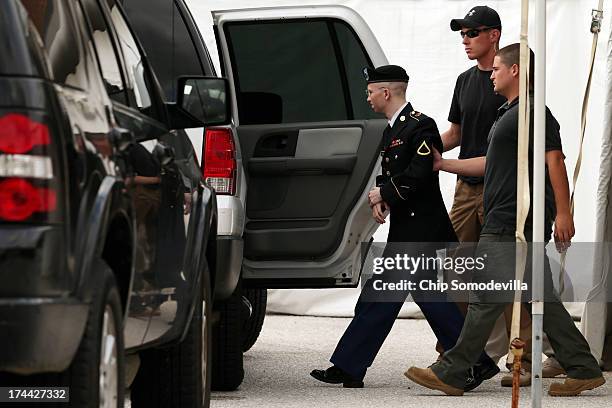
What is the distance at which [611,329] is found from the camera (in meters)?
10.2

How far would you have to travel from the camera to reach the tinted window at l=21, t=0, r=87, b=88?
420 cm

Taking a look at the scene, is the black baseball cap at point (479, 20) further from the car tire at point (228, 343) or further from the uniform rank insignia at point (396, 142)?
the car tire at point (228, 343)

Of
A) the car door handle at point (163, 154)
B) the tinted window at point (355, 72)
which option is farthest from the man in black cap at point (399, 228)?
the tinted window at point (355, 72)

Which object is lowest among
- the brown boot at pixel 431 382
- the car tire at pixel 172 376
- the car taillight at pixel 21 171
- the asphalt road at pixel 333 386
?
the asphalt road at pixel 333 386

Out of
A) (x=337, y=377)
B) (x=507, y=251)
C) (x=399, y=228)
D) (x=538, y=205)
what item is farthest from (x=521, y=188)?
(x=337, y=377)

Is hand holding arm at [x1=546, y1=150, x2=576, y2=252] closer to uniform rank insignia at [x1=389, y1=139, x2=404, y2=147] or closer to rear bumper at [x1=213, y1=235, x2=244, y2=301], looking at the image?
uniform rank insignia at [x1=389, y1=139, x2=404, y2=147]

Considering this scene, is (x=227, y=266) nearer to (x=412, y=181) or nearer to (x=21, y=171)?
(x=412, y=181)

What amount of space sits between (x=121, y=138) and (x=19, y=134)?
88 centimetres

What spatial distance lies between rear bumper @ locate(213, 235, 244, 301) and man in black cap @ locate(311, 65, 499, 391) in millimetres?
1149

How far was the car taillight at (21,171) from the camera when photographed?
3756 mm

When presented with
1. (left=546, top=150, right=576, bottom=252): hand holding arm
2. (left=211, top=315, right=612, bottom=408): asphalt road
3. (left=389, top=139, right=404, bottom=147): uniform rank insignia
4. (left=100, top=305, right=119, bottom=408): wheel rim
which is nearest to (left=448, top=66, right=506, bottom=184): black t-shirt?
(left=389, top=139, right=404, bottom=147): uniform rank insignia

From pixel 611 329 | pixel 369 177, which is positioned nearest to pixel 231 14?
pixel 369 177

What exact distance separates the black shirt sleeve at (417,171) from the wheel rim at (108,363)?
4.61 m

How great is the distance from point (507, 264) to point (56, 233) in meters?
4.91
